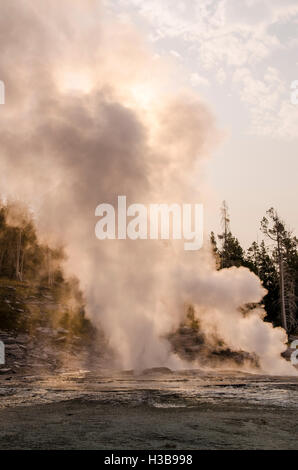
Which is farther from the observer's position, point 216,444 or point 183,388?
point 183,388

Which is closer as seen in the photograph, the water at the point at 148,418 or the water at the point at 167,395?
the water at the point at 148,418

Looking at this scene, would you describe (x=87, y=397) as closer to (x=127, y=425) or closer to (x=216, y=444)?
(x=127, y=425)

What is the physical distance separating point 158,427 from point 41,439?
5.20ft

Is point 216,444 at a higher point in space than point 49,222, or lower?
lower

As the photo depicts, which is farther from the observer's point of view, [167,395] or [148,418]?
[167,395]

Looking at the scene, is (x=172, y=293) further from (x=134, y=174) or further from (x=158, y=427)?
(x=158, y=427)

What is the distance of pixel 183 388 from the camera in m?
10.8

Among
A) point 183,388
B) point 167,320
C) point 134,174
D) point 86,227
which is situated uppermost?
point 134,174

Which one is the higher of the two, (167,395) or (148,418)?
(148,418)

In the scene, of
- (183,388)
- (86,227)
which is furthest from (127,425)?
(86,227)

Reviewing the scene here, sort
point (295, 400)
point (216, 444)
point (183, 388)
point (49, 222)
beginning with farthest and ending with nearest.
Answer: point (49, 222), point (183, 388), point (295, 400), point (216, 444)

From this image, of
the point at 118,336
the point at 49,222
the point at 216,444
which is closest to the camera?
the point at 216,444

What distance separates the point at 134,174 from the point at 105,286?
18.0 feet

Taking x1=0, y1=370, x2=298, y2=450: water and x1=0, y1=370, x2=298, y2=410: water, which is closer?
x1=0, y1=370, x2=298, y2=450: water
